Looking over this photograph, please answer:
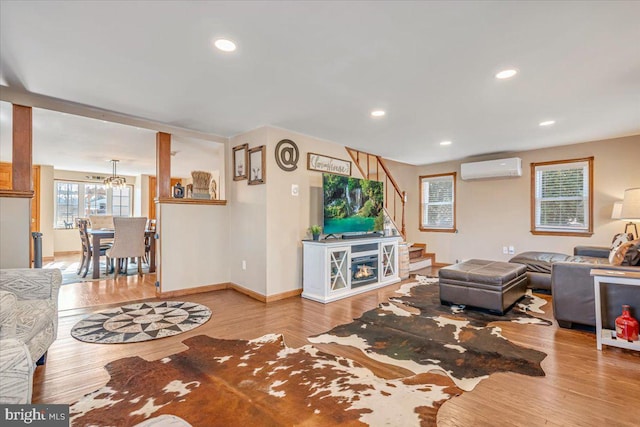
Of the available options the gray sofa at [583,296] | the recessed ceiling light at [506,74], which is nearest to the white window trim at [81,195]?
the recessed ceiling light at [506,74]

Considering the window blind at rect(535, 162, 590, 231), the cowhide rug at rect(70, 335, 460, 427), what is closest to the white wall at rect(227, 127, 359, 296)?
the cowhide rug at rect(70, 335, 460, 427)

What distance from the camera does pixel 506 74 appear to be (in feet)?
8.57

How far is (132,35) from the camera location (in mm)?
2053

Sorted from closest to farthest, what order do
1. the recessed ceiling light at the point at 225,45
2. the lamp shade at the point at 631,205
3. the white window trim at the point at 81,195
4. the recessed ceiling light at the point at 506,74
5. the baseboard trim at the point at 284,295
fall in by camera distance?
the recessed ceiling light at the point at 225,45
the recessed ceiling light at the point at 506,74
the baseboard trim at the point at 284,295
the lamp shade at the point at 631,205
the white window trim at the point at 81,195

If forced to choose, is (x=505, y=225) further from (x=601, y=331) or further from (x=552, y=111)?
(x=601, y=331)

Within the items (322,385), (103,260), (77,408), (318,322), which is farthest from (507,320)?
(103,260)

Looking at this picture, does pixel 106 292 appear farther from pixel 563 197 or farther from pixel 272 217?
pixel 563 197

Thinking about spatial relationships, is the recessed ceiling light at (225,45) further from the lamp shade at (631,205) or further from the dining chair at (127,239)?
the lamp shade at (631,205)

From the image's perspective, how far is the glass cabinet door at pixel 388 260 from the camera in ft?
16.2

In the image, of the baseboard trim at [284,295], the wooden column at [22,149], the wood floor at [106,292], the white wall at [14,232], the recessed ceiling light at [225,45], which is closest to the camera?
the recessed ceiling light at [225,45]

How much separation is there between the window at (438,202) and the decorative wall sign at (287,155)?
3924 mm

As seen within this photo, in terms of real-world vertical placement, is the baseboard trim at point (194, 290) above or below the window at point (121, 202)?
below

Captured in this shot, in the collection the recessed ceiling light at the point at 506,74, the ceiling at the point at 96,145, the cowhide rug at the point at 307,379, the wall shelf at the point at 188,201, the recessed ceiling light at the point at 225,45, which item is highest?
the recessed ceiling light at the point at 225,45

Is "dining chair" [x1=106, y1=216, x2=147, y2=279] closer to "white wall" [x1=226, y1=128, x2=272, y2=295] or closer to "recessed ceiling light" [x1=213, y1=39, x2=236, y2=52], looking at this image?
"white wall" [x1=226, y1=128, x2=272, y2=295]
